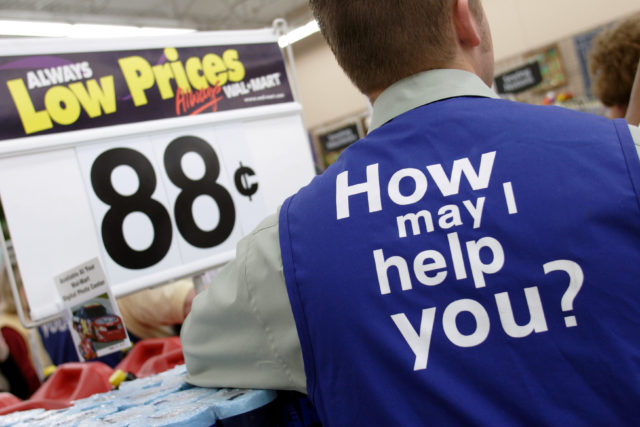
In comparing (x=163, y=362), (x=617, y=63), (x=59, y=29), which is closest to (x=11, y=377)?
(x=163, y=362)

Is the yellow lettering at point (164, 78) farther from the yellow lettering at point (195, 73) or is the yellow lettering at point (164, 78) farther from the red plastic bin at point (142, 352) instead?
the red plastic bin at point (142, 352)

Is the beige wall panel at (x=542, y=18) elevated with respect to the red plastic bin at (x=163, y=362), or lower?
elevated

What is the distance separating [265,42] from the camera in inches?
81.5

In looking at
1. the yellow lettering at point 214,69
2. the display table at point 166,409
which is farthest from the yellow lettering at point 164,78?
the display table at point 166,409

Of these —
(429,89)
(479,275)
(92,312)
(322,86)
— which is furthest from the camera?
(322,86)

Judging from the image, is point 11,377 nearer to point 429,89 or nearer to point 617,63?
point 429,89

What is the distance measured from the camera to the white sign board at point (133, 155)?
1.50m

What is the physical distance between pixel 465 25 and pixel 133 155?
3.60 feet

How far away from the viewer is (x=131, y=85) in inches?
67.6

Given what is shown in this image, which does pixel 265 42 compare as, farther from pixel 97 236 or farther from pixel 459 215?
pixel 459 215

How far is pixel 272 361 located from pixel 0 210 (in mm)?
1044

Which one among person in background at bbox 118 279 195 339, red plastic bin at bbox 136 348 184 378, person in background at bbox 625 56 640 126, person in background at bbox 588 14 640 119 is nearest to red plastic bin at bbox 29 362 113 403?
red plastic bin at bbox 136 348 184 378

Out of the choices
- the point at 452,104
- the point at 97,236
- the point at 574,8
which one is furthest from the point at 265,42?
the point at 574,8

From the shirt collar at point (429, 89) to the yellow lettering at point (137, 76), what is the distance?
3.39 feet
